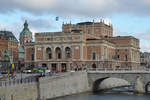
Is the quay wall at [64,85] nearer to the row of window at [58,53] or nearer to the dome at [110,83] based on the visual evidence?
the dome at [110,83]

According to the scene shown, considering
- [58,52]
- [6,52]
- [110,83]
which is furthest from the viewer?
[6,52]

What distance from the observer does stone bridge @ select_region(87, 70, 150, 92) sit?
81438 mm

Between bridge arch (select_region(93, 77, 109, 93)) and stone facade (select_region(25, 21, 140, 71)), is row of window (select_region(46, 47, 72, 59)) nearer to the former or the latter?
stone facade (select_region(25, 21, 140, 71))

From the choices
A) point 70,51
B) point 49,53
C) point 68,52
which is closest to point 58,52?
point 49,53

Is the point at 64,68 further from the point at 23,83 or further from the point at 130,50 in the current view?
the point at 23,83

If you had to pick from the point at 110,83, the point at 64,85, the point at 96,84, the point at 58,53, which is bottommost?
the point at 110,83

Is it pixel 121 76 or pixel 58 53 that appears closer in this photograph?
pixel 121 76

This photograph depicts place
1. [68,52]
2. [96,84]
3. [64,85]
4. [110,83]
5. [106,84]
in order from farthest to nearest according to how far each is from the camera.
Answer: [68,52]
[110,83]
[106,84]
[96,84]
[64,85]

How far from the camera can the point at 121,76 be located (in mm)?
84375

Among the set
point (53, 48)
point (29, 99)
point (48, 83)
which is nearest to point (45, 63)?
point (53, 48)

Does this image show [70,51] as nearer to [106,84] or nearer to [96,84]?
[106,84]

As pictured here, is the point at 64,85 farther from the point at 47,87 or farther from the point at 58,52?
the point at 58,52

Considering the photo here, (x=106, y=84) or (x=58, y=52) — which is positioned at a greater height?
(x=58, y=52)

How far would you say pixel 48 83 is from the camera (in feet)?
223
